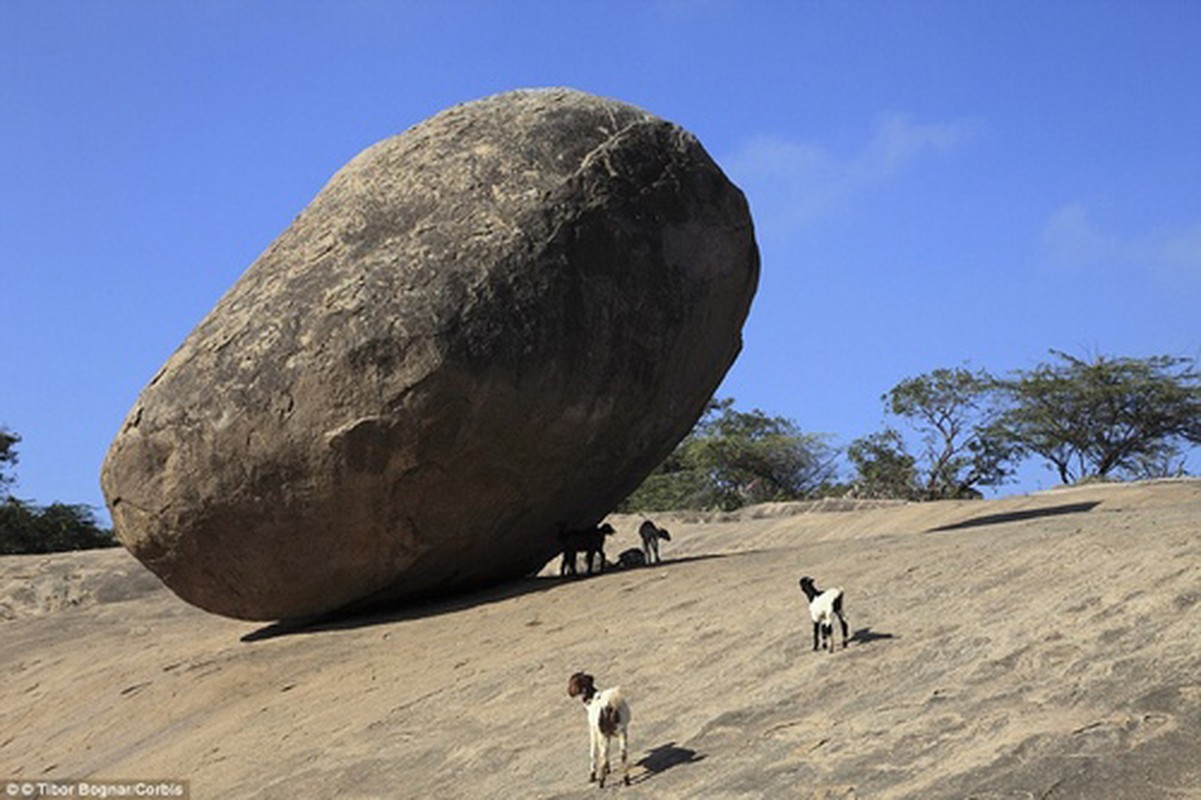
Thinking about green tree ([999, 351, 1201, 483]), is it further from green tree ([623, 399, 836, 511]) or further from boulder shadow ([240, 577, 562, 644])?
boulder shadow ([240, 577, 562, 644])

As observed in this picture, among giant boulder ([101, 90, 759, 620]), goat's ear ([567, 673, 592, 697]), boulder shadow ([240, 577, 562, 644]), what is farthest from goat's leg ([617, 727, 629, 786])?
boulder shadow ([240, 577, 562, 644])

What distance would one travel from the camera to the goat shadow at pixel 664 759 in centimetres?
582

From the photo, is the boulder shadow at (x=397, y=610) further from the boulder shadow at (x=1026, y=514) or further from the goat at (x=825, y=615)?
the goat at (x=825, y=615)

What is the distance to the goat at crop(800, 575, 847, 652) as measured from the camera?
664cm

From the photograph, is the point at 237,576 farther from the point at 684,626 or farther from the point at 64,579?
the point at 64,579

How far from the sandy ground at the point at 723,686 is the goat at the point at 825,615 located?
0.08 meters

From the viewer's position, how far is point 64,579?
15164mm

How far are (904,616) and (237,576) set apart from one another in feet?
16.8

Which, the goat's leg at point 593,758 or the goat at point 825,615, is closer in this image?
the goat's leg at point 593,758

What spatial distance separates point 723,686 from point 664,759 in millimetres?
822

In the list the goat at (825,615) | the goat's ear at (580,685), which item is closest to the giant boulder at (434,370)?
the goat at (825,615)

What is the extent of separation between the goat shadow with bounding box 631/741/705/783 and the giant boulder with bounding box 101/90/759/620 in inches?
153

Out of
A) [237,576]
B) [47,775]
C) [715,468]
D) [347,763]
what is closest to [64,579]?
[237,576]

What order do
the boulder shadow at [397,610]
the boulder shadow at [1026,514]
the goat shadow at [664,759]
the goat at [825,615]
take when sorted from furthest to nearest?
the boulder shadow at [1026,514] < the boulder shadow at [397,610] < the goat at [825,615] < the goat shadow at [664,759]
